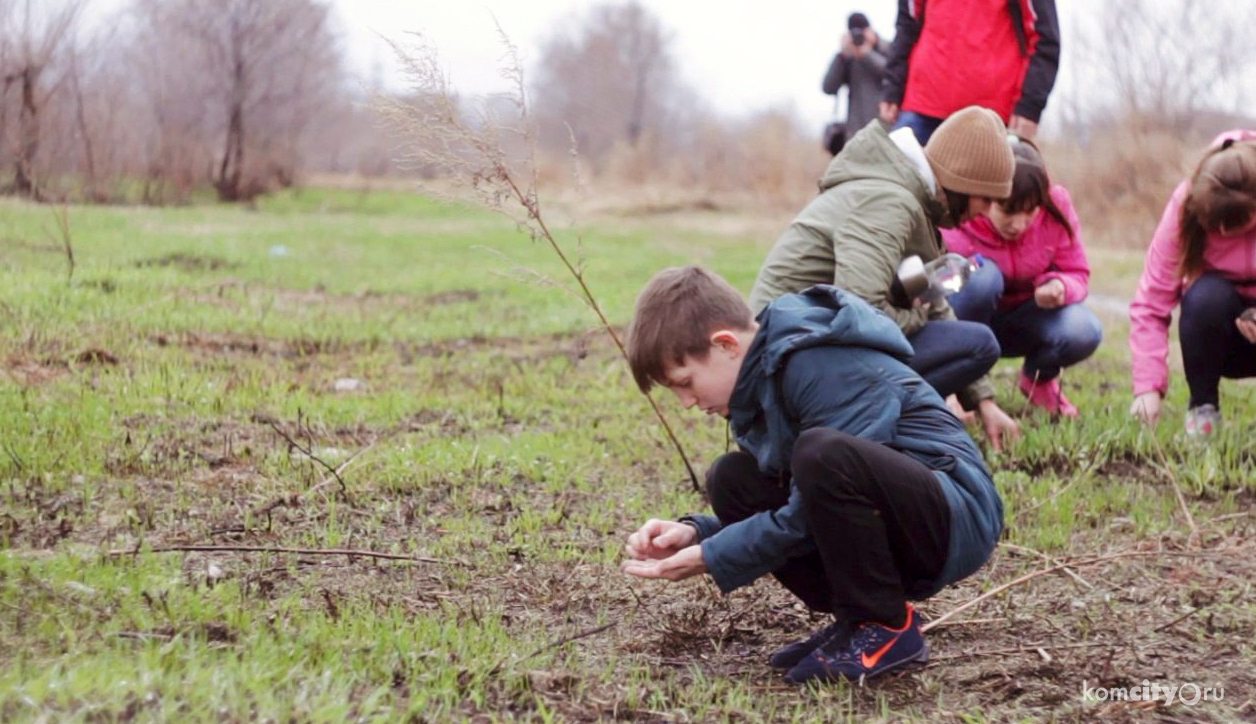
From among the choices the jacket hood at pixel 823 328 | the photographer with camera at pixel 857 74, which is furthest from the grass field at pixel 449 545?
the photographer with camera at pixel 857 74

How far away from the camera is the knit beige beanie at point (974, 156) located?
4.22 metres

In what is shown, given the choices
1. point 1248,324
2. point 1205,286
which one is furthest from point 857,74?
point 1248,324

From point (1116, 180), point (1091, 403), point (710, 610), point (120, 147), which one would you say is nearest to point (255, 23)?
point (120, 147)

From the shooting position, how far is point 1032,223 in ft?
17.7

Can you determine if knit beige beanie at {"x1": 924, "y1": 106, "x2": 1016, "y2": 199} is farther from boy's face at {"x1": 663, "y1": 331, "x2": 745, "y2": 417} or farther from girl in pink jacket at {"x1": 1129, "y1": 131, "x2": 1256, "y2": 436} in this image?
boy's face at {"x1": 663, "y1": 331, "x2": 745, "y2": 417}

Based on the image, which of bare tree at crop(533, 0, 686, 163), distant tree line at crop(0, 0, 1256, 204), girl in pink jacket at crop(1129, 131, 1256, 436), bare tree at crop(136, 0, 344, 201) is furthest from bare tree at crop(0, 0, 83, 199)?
bare tree at crop(533, 0, 686, 163)

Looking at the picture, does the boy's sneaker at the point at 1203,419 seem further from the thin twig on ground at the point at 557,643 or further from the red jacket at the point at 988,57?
the thin twig on ground at the point at 557,643

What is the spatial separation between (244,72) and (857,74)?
20698 mm

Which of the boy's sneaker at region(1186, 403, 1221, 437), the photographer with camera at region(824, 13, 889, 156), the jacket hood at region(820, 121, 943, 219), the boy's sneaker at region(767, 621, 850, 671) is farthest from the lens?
the photographer with camera at region(824, 13, 889, 156)

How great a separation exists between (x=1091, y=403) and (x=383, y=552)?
12.1 feet

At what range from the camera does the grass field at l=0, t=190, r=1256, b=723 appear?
2.64m

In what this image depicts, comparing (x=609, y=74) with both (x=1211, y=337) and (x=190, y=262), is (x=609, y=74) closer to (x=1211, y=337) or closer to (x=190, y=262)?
(x=190, y=262)

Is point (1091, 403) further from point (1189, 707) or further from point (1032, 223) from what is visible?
point (1189, 707)

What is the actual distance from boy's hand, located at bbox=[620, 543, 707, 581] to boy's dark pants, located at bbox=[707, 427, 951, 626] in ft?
0.87
